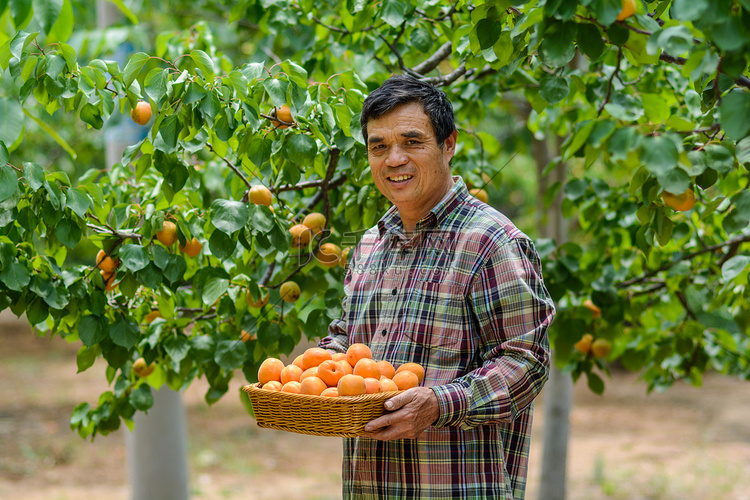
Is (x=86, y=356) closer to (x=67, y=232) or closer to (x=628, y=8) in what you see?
(x=67, y=232)

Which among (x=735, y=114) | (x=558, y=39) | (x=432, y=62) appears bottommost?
(x=735, y=114)

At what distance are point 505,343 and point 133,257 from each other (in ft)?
4.18

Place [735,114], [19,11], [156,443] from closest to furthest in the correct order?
1. [735,114]
2. [19,11]
3. [156,443]

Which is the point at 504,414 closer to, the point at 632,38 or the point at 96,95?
the point at 632,38

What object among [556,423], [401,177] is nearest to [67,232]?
[401,177]

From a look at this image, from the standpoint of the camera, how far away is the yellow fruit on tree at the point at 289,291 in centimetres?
272

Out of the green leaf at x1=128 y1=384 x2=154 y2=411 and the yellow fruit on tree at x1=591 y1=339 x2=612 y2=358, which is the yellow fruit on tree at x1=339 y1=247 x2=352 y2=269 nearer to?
the green leaf at x1=128 y1=384 x2=154 y2=411

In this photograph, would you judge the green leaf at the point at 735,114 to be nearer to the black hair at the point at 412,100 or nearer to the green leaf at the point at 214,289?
the black hair at the point at 412,100

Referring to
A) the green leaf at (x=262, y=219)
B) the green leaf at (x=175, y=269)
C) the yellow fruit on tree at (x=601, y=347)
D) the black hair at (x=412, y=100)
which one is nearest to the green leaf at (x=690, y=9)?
the black hair at (x=412, y=100)

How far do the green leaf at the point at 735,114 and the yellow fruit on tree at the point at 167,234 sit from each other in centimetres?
178

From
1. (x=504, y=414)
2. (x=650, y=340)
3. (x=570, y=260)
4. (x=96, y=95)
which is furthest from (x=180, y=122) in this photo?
(x=650, y=340)

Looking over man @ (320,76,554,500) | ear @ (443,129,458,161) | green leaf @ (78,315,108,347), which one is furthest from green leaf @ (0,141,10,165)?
ear @ (443,129,458,161)

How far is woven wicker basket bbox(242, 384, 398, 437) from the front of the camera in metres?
1.73

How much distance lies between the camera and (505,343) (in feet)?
6.04
